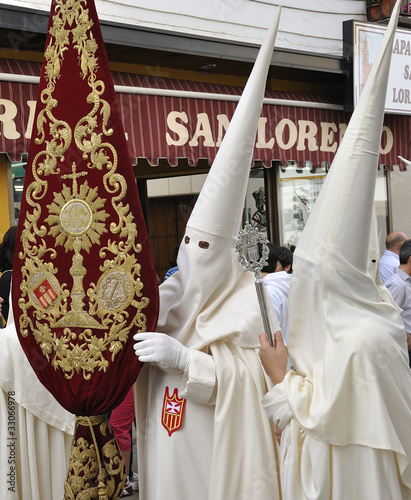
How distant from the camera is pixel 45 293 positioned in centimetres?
323

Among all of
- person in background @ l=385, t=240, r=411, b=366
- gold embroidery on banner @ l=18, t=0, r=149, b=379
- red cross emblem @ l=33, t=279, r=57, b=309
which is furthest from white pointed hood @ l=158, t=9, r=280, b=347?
person in background @ l=385, t=240, r=411, b=366

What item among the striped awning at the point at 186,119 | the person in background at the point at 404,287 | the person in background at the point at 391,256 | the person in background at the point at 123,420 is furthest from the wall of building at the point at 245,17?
the person in background at the point at 123,420

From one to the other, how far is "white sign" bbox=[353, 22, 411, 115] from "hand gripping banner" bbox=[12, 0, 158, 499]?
7.24 metres

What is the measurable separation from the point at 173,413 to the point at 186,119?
206 inches

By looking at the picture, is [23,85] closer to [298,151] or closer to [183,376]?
[298,151]

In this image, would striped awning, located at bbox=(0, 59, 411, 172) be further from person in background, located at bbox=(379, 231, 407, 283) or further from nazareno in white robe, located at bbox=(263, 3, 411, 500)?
nazareno in white robe, located at bbox=(263, 3, 411, 500)

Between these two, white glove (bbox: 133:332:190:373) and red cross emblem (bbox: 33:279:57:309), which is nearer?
white glove (bbox: 133:332:190:373)

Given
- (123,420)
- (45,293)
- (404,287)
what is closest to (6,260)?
(123,420)

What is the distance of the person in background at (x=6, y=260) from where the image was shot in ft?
15.2

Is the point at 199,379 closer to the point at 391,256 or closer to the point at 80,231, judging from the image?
the point at 80,231

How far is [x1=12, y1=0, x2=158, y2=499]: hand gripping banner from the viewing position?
3135mm

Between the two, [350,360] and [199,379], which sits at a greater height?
[350,360]

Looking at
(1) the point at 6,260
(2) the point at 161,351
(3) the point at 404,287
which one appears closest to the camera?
(2) the point at 161,351

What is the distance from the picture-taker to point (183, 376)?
322 cm
